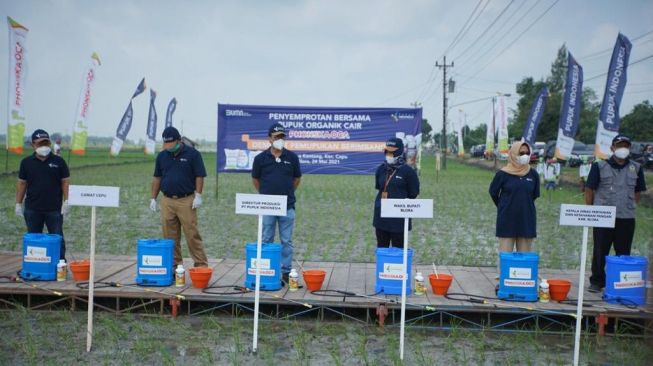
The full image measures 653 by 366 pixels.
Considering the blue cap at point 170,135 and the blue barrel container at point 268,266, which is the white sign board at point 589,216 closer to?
the blue barrel container at point 268,266

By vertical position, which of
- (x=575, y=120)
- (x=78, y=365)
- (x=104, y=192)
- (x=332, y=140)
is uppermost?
(x=575, y=120)

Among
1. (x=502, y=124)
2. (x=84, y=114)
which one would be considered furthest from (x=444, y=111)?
(x=84, y=114)

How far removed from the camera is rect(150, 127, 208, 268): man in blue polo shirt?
6742 mm

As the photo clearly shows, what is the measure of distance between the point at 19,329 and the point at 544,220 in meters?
12.4

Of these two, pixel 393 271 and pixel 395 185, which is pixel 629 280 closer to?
pixel 393 271

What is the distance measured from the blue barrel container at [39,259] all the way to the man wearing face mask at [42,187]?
0.35 meters

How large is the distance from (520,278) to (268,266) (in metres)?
2.78

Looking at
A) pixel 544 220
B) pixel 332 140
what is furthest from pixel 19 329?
pixel 544 220

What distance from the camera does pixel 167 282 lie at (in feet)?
20.8

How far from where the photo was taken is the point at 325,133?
47.5ft

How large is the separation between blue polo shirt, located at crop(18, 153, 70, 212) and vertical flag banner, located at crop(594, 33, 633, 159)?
12998 mm

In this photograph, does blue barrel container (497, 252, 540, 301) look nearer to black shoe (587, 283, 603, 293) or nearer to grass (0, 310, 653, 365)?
grass (0, 310, 653, 365)

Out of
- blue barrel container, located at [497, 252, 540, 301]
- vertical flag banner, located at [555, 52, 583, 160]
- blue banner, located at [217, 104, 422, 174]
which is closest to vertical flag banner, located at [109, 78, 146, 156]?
blue banner, located at [217, 104, 422, 174]

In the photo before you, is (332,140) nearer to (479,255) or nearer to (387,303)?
(479,255)
